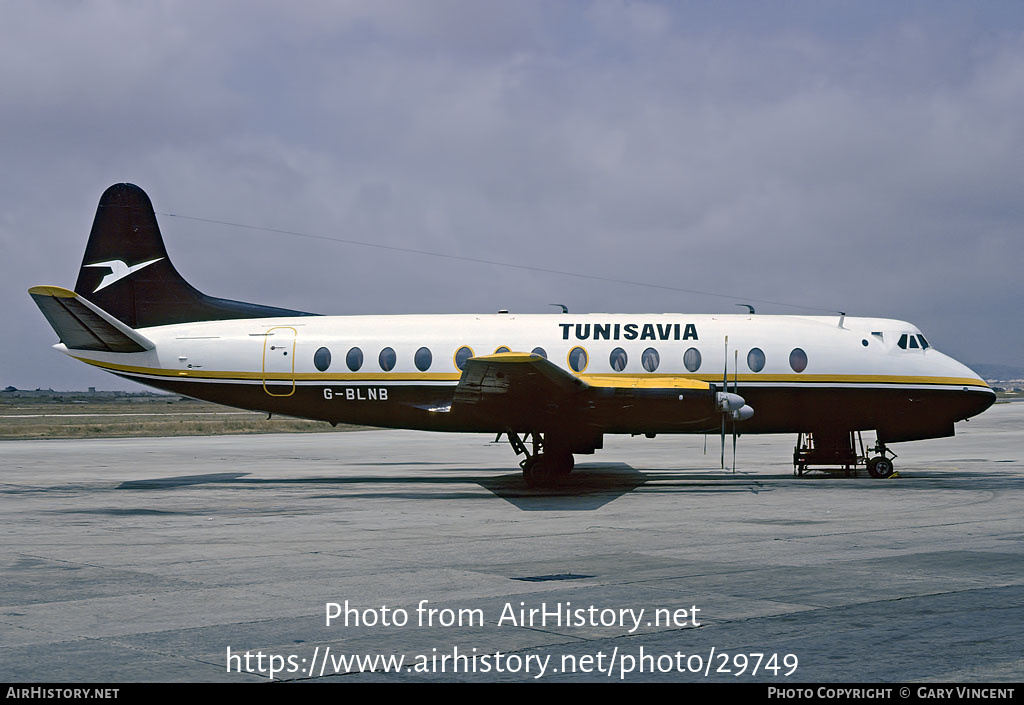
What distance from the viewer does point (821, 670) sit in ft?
22.8

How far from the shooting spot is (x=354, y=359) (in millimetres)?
24312

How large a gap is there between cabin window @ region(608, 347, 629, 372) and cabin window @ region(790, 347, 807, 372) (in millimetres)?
4096

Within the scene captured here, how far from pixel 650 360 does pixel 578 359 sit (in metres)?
1.76

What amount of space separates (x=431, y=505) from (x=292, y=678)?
1234 cm

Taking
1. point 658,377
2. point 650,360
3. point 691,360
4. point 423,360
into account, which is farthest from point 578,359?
point 423,360

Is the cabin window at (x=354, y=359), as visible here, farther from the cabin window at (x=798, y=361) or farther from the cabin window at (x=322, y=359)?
the cabin window at (x=798, y=361)

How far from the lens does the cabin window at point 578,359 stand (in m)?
23.8

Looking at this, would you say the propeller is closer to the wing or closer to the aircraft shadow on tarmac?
the wing

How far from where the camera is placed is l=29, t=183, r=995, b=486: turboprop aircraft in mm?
23859

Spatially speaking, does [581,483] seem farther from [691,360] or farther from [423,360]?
[423,360]

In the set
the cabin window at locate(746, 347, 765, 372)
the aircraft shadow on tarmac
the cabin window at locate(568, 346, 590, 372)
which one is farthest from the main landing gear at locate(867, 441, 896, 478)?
the cabin window at locate(568, 346, 590, 372)

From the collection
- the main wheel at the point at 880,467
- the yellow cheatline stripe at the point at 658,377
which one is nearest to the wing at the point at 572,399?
the yellow cheatline stripe at the point at 658,377

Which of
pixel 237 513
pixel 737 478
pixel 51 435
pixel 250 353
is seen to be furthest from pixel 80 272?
pixel 51 435
